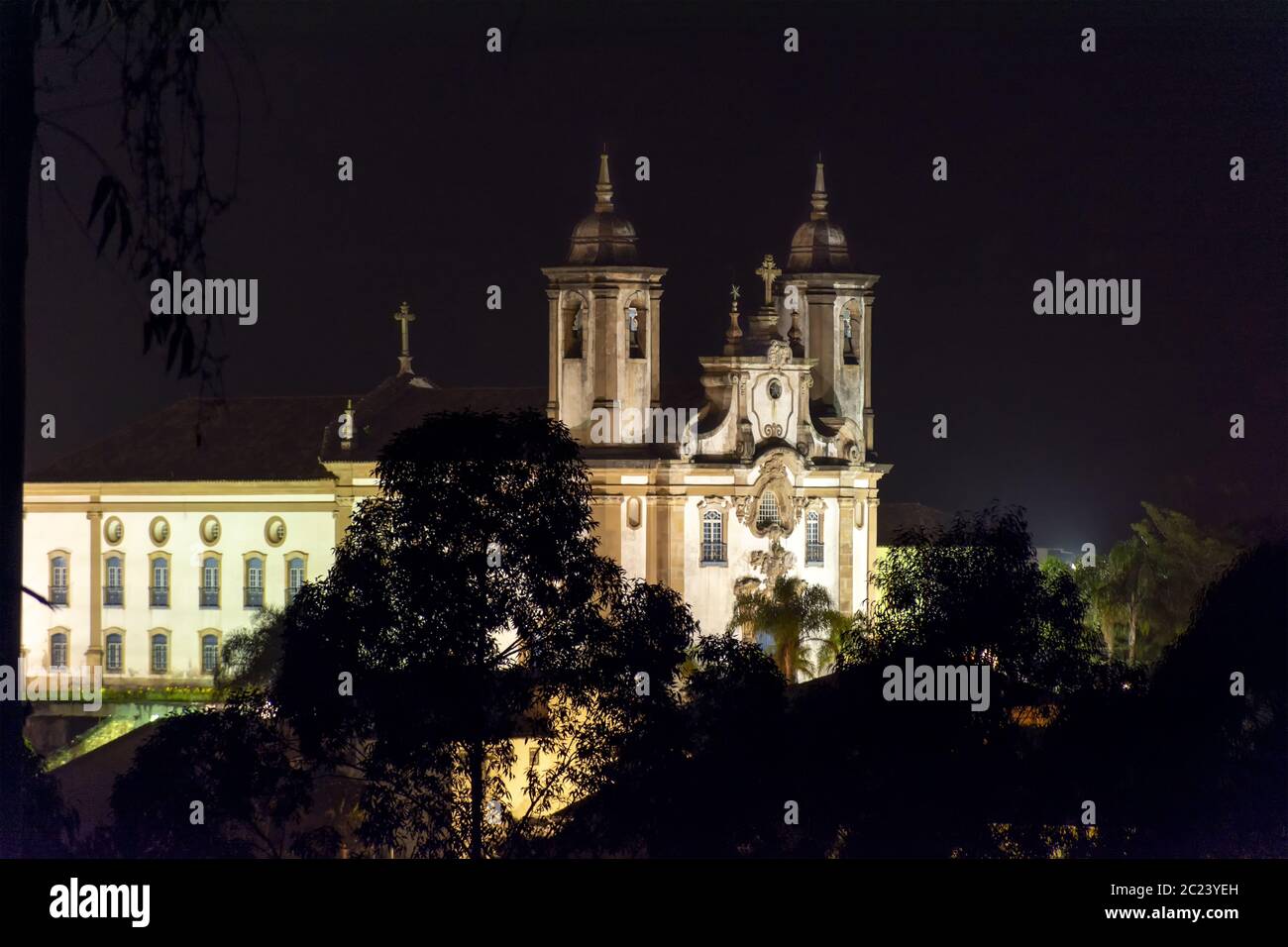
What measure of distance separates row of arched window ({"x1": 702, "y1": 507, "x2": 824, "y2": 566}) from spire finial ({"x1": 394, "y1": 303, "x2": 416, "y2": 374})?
34.0 ft

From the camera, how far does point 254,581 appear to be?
91125 millimetres

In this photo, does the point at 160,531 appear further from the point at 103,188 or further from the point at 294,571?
the point at 103,188

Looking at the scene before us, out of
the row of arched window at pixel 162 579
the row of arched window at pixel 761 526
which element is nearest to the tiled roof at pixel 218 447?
the row of arched window at pixel 162 579

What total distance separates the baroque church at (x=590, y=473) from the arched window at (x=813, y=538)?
0.07 meters

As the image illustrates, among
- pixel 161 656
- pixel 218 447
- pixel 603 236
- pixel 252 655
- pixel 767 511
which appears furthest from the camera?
pixel 218 447

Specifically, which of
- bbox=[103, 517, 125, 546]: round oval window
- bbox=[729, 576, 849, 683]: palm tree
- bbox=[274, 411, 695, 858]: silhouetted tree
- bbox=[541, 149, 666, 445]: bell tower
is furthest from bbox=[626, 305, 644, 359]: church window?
bbox=[274, 411, 695, 858]: silhouetted tree

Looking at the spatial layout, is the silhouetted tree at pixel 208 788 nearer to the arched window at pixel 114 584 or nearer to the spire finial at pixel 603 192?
the spire finial at pixel 603 192

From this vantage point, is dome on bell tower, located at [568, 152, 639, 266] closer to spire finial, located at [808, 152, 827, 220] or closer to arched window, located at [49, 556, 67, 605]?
spire finial, located at [808, 152, 827, 220]

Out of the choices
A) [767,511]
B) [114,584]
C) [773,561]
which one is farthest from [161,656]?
[773,561]

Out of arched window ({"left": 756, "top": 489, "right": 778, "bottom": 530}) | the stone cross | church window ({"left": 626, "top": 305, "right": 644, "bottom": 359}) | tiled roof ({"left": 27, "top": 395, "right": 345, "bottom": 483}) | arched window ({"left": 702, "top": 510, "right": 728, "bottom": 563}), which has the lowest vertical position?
arched window ({"left": 702, "top": 510, "right": 728, "bottom": 563})

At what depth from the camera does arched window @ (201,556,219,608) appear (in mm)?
92312

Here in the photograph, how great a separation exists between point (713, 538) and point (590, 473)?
16.7 feet

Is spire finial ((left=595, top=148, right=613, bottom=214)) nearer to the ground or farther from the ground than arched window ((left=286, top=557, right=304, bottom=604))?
farther from the ground
